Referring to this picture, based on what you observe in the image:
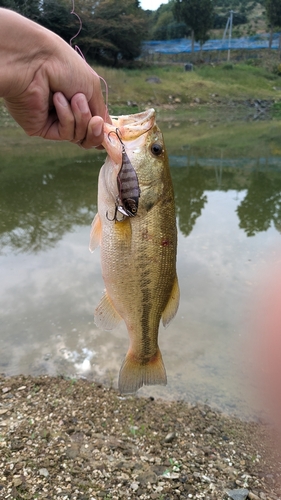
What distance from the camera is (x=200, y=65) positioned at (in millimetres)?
45906

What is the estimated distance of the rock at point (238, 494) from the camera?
3.05m

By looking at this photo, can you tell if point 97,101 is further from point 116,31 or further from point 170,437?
point 116,31

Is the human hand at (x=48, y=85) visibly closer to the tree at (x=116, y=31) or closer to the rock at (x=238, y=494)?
the rock at (x=238, y=494)

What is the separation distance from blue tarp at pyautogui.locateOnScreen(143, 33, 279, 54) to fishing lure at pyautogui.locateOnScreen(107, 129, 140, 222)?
160 feet

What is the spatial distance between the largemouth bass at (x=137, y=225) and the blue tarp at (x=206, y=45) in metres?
48.6

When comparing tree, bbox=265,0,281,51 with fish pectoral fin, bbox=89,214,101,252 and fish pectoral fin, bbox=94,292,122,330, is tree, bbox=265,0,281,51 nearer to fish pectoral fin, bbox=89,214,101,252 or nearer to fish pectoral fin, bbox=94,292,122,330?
fish pectoral fin, bbox=89,214,101,252

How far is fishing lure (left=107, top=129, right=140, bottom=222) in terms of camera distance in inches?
84.6

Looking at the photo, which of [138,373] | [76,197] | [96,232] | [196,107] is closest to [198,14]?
[196,107]

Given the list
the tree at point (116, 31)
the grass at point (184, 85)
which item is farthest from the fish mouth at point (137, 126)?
the tree at point (116, 31)

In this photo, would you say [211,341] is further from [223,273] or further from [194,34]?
[194,34]

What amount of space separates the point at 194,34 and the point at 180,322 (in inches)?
1964

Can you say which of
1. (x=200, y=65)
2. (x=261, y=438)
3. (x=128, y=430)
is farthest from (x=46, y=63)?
(x=200, y=65)

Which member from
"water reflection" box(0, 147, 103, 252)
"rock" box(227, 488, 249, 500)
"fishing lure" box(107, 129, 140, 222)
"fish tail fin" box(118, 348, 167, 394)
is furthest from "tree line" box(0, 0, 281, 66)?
"rock" box(227, 488, 249, 500)

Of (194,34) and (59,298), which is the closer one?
(59,298)
